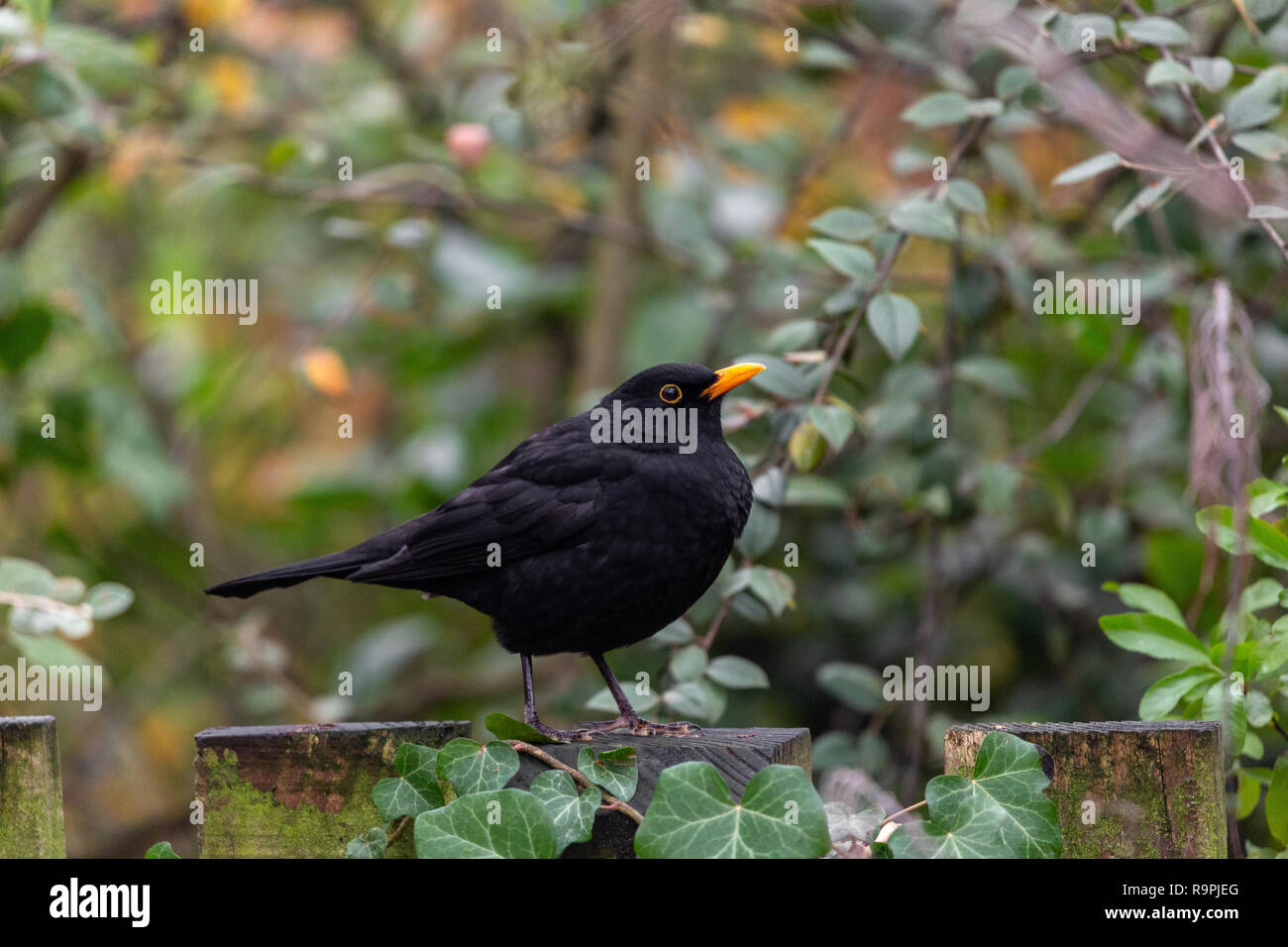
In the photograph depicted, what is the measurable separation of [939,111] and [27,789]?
2598 millimetres

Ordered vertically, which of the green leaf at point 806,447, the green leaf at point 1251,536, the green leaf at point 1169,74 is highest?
the green leaf at point 1169,74

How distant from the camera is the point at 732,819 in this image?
1.92 m

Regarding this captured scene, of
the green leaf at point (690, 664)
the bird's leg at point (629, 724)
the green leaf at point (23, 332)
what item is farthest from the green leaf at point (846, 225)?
the green leaf at point (23, 332)

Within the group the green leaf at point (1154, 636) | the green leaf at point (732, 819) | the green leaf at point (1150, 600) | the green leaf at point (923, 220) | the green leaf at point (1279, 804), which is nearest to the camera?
the green leaf at point (732, 819)

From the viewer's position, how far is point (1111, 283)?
4059 mm

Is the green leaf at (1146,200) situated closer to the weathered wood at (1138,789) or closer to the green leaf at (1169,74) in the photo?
the green leaf at (1169,74)

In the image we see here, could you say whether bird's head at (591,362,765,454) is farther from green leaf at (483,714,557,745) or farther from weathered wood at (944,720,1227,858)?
weathered wood at (944,720,1227,858)

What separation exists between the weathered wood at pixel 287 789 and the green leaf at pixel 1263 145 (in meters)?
2.24

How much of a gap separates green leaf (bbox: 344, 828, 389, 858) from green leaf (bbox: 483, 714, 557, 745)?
0.78ft

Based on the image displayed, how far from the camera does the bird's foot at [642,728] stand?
2699 millimetres

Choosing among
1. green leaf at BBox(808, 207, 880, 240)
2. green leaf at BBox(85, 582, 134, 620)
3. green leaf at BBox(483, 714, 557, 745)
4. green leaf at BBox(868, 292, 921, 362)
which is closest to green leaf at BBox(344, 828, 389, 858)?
green leaf at BBox(483, 714, 557, 745)

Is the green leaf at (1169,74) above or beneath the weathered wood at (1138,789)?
above

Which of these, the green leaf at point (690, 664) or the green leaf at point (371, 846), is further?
the green leaf at point (690, 664)

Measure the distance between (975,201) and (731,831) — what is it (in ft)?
6.48
